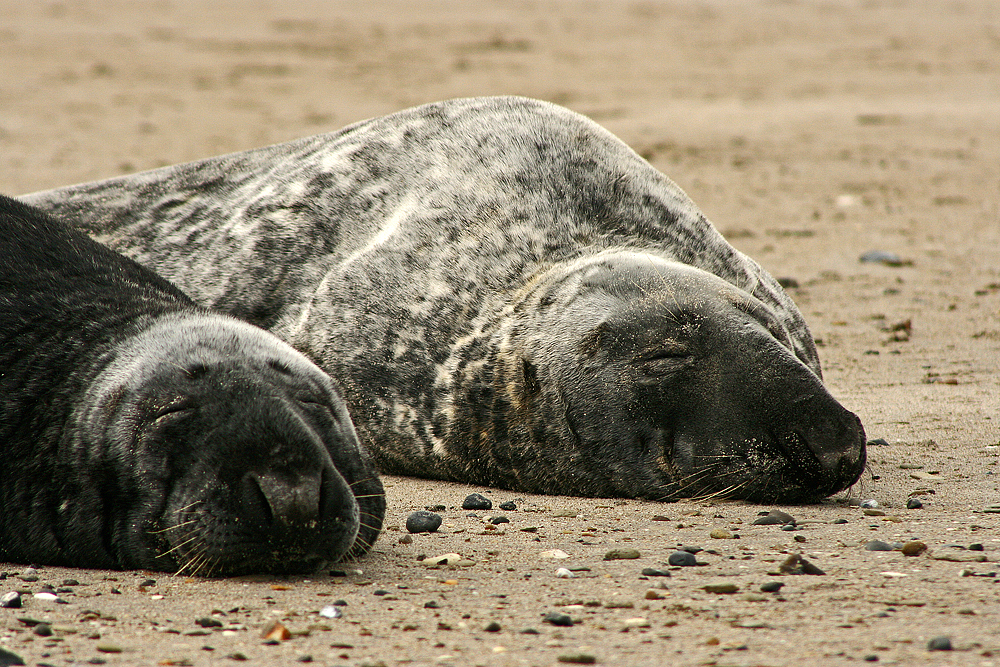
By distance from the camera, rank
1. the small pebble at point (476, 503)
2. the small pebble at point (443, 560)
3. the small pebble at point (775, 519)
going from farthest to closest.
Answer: the small pebble at point (476, 503), the small pebble at point (775, 519), the small pebble at point (443, 560)

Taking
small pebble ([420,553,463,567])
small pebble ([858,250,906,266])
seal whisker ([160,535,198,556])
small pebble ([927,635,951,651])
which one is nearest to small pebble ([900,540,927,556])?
small pebble ([927,635,951,651])

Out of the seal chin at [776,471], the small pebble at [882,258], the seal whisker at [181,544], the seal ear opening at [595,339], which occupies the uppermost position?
the small pebble at [882,258]

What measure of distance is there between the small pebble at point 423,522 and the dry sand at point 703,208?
0.04m

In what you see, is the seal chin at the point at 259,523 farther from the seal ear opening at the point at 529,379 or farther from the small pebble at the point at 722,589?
the seal ear opening at the point at 529,379

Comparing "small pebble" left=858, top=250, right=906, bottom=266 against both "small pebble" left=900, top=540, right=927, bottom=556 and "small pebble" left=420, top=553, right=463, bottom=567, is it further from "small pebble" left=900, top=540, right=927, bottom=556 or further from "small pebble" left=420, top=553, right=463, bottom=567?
"small pebble" left=420, top=553, right=463, bottom=567

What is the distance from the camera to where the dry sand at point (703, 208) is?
2.99 m

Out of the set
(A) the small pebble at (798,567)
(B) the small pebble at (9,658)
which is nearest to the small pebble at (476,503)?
(A) the small pebble at (798,567)

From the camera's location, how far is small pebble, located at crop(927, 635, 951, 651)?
9.06ft

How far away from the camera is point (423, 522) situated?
13.3ft

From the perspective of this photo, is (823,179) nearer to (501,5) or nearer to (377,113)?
(377,113)

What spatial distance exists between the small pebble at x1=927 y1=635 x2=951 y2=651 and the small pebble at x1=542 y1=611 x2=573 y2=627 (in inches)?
31.1

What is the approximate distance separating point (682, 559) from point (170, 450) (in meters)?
1.38

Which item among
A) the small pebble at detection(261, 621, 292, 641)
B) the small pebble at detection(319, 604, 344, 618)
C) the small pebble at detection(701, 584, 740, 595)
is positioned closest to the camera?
the small pebble at detection(261, 621, 292, 641)

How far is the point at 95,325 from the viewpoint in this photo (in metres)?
3.82
